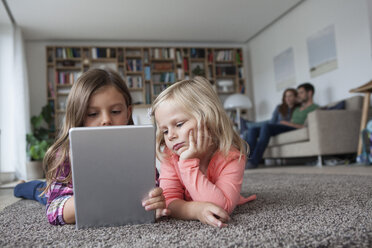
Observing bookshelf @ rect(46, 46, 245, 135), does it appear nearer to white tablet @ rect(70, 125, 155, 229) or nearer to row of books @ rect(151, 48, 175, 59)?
row of books @ rect(151, 48, 175, 59)

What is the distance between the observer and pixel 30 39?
5.37 m

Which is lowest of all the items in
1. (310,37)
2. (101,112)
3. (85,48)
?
(101,112)

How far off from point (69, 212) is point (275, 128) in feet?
11.1

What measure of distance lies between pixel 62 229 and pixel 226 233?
40 cm

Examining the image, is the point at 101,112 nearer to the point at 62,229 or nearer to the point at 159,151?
the point at 159,151

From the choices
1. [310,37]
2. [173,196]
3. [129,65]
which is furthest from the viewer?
[129,65]

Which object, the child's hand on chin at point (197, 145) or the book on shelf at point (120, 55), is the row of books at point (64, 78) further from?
the child's hand on chin at point (197, 145)

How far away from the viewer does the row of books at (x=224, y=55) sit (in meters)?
6.09

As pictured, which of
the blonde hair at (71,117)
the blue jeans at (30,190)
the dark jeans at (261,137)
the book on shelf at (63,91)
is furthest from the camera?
the book on shelf at (63,91)

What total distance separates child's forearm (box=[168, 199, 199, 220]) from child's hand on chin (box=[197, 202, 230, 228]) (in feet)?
0.06

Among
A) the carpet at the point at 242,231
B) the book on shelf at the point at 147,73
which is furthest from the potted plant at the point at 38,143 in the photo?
the carpet at the point at 242,231

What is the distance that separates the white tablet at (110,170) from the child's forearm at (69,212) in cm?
10

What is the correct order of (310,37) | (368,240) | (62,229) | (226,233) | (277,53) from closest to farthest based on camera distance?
(368,240) → (226,233) → (62,229) → (310,37) → (277,53)

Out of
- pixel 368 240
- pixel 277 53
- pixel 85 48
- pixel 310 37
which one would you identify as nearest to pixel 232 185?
pixel 368 240
